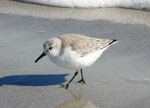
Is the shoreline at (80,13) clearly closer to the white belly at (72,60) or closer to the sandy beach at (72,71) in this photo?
the sandy beach at (72,71)

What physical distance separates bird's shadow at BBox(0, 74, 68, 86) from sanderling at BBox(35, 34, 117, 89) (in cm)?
20

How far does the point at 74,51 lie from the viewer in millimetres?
5020

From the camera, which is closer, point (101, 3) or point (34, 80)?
point (34, 80)

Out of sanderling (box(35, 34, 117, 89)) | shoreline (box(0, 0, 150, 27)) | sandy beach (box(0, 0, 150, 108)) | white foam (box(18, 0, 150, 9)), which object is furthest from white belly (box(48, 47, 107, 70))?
white foam (box(18, 0, 150, 9))

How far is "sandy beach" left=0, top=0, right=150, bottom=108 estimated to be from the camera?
482cm

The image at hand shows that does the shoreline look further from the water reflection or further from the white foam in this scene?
the water reflection

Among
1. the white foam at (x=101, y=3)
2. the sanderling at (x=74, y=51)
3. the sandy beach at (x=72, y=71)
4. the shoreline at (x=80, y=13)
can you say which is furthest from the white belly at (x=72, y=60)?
the white foam at (x=101, y=3)

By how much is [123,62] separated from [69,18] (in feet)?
5.72

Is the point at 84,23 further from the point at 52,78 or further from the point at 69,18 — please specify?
the point at 52,78

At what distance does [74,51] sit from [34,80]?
24.3 inches

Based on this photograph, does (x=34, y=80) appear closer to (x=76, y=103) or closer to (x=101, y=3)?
(x=76, y=103)

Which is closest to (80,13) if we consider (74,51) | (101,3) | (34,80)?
(101,3)

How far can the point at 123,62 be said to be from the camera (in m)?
5.58

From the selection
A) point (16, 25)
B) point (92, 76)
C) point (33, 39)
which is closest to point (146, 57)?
point (92, 76)
